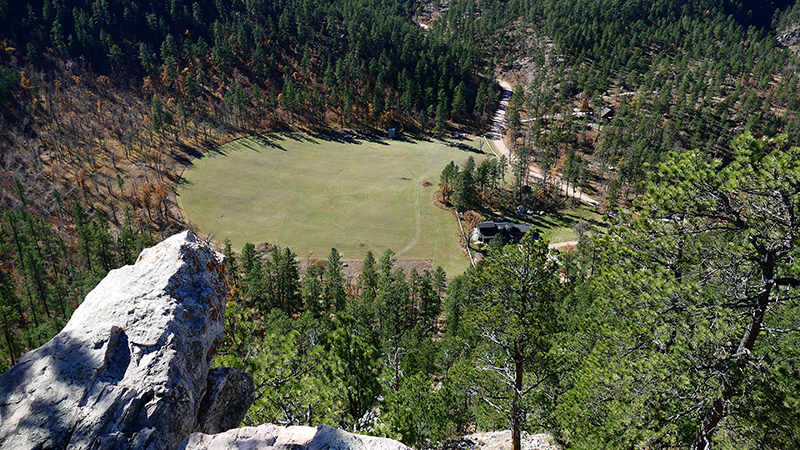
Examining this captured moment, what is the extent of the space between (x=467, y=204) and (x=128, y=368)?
9472cm

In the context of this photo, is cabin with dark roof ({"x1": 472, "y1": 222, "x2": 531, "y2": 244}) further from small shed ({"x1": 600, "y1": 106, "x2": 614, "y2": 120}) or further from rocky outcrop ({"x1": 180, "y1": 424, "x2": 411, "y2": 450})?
rocky outcrop ({"x1": 180, "y1": 424, "x2": 411, "y2": 450})

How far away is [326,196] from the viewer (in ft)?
341

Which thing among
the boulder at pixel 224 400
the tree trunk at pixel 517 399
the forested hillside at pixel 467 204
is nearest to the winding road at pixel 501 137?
the forested hillside at pixel 467 204

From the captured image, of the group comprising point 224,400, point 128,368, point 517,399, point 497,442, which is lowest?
point 497,442

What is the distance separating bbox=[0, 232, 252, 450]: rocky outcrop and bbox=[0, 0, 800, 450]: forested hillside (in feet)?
15.1

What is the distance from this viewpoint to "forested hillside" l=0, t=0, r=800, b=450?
40.7 ft

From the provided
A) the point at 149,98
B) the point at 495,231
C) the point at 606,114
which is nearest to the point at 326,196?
the point at 495,231

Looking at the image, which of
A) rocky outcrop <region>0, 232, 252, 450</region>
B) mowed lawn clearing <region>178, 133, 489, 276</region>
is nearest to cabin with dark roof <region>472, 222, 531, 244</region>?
mowed lawn clearing <region>178, 133, 489, 276</region>

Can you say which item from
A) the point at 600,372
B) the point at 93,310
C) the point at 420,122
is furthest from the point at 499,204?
the point at 93,310

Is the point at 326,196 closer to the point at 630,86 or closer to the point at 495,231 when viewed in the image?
the point at 495,231

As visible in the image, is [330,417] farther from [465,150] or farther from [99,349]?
[465,150]

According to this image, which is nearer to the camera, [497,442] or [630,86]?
[497,442]

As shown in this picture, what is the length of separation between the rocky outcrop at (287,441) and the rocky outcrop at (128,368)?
808mm

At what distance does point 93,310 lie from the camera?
1073 centimetres
